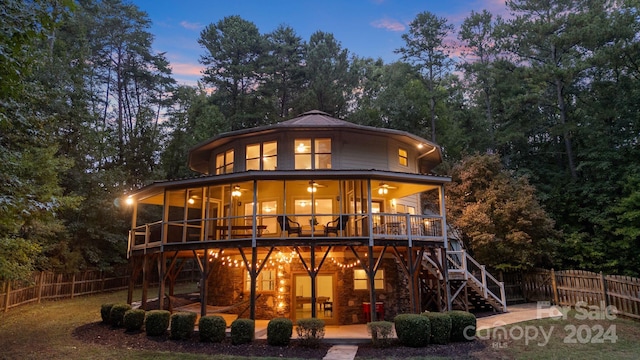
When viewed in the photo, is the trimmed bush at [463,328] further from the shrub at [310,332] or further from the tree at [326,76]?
the tree at [326,76]

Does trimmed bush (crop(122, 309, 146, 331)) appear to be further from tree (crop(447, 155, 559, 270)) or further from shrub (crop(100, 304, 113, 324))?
tree (crop(447, 155, 559, 270))

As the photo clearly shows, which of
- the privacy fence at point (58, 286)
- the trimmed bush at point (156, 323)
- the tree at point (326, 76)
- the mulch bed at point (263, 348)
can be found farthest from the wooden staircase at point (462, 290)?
the tree at point (326, 76)

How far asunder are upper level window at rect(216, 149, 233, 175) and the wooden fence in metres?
14.4

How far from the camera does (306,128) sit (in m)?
17.2

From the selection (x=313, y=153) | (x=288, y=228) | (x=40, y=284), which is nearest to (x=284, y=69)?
(x=313, y=153)

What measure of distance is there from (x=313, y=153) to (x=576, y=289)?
40.1ft

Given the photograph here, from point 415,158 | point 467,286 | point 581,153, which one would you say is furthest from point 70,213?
point 581,153

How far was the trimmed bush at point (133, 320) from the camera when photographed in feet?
42.4

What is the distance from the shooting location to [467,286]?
16.8m

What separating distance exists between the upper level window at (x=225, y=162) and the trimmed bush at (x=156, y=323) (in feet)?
25.1

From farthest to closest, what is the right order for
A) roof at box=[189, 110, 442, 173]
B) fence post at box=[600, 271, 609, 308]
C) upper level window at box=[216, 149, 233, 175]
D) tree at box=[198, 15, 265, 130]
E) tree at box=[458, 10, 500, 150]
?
tree at box=[198, 15, 265, 130], tree at box=[458, 10, 500, 150], upper level window at box=[216, 149, 233, 175], roof at box=[189, 110, 442, 173], fence post at box=[600, 271, 609, 308]

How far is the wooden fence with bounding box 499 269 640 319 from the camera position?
13.9 meters

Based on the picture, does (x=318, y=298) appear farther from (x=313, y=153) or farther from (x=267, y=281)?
(x=313, y=153)

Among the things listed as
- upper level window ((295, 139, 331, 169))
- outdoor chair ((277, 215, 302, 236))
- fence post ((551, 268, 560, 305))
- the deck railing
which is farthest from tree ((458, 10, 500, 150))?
outdoor chair ((277, 215, 302, 236))
